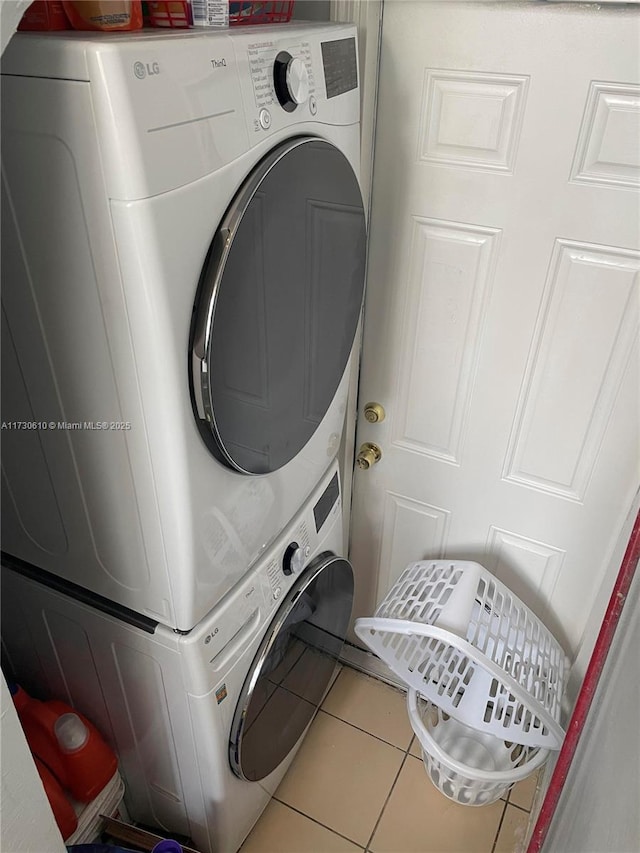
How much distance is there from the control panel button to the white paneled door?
0.50 meters

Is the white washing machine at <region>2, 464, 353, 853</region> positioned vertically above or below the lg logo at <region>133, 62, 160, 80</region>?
below

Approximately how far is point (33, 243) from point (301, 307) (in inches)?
16.3

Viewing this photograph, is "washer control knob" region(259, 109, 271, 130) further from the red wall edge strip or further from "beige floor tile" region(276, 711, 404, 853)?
"beige floor tile" region(276, 711, 404, 853)

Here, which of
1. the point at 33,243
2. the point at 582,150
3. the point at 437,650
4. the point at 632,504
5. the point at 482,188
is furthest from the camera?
the point at 437,650

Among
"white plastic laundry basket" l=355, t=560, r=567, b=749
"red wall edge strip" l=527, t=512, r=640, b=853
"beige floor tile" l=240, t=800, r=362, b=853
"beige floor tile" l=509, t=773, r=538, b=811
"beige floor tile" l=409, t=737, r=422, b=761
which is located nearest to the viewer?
"red wall edge strip" l=527, t=512, r=640, b=853

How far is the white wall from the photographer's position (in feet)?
2.35

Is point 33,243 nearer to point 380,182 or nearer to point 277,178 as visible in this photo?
point 277,178

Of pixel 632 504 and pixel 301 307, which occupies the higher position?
pixel 301 307

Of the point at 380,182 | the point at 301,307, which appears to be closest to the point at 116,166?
the point at 301,307

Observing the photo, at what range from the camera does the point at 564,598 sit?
160 centimetres

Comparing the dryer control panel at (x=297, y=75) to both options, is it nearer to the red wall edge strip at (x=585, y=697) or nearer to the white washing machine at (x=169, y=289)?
the white washing machine at (x=169, y=289)

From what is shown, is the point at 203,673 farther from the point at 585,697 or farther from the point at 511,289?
the point at 511,289

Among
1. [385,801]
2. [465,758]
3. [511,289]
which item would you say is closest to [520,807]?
[465,758]

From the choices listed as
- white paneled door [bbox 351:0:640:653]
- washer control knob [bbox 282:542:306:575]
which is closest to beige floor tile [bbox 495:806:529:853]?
white paneled door [bbox 351:0:640:653]
